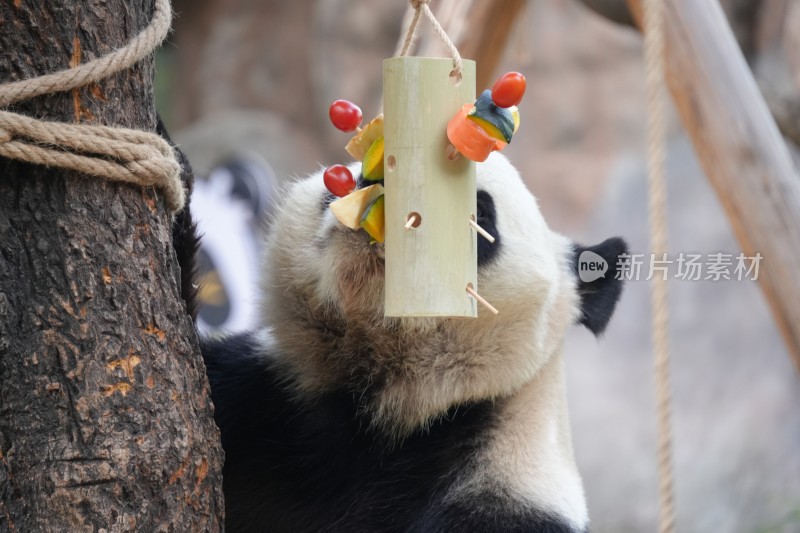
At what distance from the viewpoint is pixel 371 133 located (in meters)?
1.89

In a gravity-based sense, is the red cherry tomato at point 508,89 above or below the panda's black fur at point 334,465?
above

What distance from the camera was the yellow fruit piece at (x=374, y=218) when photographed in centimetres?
183

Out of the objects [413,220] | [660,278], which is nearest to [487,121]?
[413,220]

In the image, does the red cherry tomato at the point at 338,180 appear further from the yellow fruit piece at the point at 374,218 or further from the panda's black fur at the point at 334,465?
the panda's black fur at the point at 334,465

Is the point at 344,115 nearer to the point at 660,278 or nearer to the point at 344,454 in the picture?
the point at 344,454

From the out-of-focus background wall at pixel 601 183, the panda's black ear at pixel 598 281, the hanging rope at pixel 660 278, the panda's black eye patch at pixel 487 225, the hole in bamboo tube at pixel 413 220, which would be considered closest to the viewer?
the hole in bamboo tube at pixel 413 220

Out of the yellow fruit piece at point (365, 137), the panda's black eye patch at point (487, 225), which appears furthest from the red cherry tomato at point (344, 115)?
the panda's black eye patch at point (487, 225)

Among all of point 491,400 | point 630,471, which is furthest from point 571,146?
point 491,400

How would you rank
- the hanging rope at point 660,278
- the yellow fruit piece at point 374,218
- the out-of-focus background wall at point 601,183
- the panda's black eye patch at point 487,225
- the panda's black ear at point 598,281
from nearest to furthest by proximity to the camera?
1. the yellow fruit piece at point 374,218
2. the panda's black eye patch at point 487,225
3. the panda's black ear at point 598,281
4. the hanging rope at point 660,278
5. the out-of-focus background wall at point 601,183

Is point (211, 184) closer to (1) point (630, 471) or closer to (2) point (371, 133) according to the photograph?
(1) point (630, 471)

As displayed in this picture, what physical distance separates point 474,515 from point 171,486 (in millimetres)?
825

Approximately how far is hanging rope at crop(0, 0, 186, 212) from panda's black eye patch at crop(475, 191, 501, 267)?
2.52ft

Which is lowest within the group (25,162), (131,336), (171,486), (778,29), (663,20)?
(171,486)

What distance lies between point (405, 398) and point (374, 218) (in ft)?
2.06
